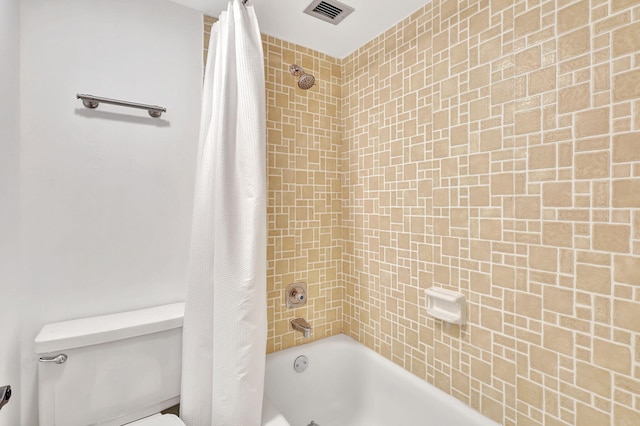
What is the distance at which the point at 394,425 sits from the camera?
4.95ft

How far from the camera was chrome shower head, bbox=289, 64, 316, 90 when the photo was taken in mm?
1723

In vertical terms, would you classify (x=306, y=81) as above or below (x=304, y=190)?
above

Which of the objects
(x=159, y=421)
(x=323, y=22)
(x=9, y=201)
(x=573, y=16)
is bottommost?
(x=159, y=421)

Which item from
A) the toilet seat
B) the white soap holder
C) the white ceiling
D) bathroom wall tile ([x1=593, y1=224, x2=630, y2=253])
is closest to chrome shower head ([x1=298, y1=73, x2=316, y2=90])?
the white ceiling

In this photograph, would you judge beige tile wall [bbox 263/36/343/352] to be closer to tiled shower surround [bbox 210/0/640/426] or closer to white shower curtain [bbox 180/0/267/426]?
tiled shower surround [bbox 210/0/640/426]

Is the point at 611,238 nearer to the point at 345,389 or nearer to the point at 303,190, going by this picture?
the point at 303,190

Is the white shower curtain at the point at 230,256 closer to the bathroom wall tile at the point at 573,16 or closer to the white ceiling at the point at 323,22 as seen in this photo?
the white ceiling at the point at 323,22

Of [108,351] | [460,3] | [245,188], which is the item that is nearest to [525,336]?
[245,188]

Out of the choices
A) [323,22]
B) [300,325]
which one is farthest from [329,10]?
[300,325]

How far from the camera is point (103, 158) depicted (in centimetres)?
130

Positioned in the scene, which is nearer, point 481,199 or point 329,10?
point 481,199

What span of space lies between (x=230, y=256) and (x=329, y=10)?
4.28 feet

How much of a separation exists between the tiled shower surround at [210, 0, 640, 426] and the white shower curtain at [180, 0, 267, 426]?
0.43 m

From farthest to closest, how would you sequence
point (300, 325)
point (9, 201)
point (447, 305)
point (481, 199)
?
point (300, 325) → point (447, 305) → point (481, 199) → point (9, 201)
